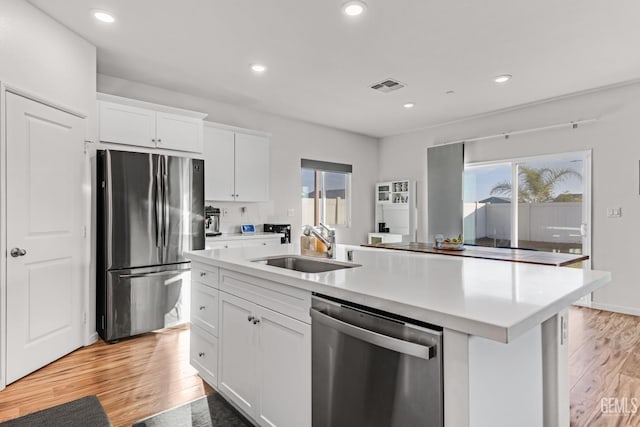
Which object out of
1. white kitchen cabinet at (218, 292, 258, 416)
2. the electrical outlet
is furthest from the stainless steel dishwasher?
the electrical outlet

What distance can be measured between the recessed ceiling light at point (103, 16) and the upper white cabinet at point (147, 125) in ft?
2.63

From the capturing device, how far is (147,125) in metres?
3.55

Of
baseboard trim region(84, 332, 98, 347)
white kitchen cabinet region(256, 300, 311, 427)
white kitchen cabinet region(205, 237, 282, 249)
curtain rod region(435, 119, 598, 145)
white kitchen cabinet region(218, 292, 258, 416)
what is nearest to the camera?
white kitchen cabinet region(256, 300, 311, 427)

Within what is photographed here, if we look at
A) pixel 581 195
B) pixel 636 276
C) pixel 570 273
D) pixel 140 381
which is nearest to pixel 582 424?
pixel 570 273

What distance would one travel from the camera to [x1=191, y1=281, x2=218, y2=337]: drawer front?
212 centimetres

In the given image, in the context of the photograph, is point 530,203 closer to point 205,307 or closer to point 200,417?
point 205,307

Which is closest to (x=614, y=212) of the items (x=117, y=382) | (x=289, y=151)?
(x=289, y=151)

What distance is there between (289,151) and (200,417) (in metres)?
4.10

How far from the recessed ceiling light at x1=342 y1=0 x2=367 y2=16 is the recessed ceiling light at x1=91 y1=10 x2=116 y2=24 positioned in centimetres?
175

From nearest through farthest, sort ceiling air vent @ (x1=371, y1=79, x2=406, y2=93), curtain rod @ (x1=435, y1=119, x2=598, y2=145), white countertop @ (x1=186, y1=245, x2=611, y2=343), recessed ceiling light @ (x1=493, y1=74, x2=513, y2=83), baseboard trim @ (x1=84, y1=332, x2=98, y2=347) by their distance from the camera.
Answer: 1. white countertop @ (x1=186, y1=245, x2=611, y2=343)
2. baseboard trim @ (x1=84, y1=332, x2=98, y2=347)
3. recessed ceiling light @ (x1=493, y1=74, x2=513, y2=83)
4. ceiling air vent @ (x1=371, y1=79, x2=406, y2=93)
5. curtain rod @ (x1=435, y1=119, x2=598, y2=145)

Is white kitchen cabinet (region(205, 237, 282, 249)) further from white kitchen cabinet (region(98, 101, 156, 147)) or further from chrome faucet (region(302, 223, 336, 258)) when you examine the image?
chrome faucet (region(302, 223, 336, 258))

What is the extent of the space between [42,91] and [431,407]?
128 inches

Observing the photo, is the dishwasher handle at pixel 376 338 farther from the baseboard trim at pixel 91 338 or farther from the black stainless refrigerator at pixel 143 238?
the baseboard trim at pixel 91 338

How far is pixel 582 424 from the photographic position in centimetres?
193
